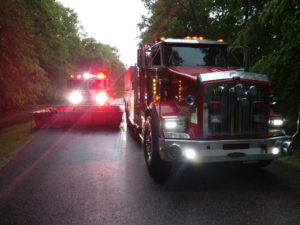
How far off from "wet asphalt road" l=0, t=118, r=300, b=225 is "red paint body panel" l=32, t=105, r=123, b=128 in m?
6.32

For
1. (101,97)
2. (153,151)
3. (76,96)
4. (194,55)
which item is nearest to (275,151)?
(153,151)

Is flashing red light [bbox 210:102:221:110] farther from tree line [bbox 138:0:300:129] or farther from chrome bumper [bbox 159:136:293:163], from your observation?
tree line [bbox 138:0:300:129]

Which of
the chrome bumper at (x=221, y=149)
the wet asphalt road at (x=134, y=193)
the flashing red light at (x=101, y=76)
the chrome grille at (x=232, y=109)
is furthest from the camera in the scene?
the flashing red light at (x=101, y=76)

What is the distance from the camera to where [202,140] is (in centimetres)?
571

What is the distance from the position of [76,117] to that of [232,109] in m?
10.2

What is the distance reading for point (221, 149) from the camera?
5.72 meters

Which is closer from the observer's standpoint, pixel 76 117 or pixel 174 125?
pixel 174 125

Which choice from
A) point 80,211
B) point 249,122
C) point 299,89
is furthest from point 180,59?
point 80,211

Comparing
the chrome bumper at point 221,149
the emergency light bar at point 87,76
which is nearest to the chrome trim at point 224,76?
the chrome bumper at point 221,149

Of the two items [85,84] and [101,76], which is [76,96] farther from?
[101,76]

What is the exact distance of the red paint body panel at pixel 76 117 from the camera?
15.0m

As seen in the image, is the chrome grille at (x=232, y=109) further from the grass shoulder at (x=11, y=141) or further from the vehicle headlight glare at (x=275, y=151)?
the grass shoulder at (x=11, y=141)

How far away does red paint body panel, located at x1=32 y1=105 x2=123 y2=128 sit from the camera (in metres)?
15.0

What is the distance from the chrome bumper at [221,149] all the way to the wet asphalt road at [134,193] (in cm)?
54
